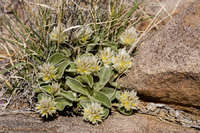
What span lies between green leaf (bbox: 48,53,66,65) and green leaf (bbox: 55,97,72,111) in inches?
17.3

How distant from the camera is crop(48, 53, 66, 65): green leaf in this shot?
8.51 ft

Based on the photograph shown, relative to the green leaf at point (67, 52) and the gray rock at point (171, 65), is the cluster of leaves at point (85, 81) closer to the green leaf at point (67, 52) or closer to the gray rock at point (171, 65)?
the green leaf at point (67, 52)

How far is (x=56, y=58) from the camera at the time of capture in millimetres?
2611

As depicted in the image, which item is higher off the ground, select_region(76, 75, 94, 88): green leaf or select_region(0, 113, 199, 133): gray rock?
select_region(76, 75, 94, 88): green leaf

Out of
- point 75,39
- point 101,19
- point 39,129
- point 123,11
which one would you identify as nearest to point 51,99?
point 39,129

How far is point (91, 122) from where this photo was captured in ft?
7.80

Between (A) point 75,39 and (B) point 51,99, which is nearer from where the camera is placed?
(B) point 51,99

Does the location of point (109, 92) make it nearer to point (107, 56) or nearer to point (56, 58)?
point (107, 56)

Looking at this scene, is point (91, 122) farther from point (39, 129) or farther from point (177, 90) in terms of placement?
point (177, 90)

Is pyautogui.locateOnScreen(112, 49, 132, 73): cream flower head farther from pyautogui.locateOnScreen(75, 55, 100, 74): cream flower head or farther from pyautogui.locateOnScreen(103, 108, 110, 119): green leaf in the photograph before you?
pyautogui.locateOnScreen(103, 108, 110, 119): green leaf

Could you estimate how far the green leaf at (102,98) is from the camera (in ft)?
7.82

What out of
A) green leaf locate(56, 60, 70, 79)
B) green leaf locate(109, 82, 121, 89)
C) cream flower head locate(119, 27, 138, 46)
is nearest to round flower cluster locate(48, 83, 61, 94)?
green leaf locate(56, 60, 70, 79)

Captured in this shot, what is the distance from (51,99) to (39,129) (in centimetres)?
38

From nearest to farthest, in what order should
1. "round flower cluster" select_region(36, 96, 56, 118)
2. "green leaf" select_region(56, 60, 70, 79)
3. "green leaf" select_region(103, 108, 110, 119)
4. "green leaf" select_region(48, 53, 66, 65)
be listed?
"round flower cluster" select_region(36, 96, 56, 118) → "green leaf" select_region(103, 108, 110, 119) → "green leaf" select_region(56, 60, 70, 79) → "green leaf" select_region(48, 53, 66, 65)
